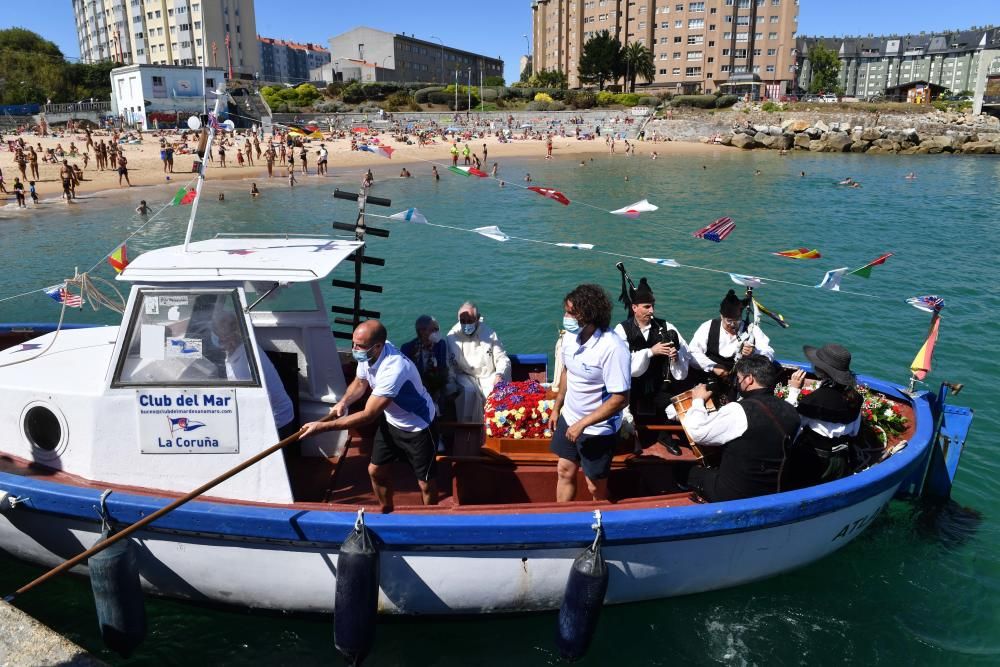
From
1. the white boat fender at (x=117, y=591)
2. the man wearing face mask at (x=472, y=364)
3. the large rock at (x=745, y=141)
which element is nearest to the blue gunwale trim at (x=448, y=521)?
the white boat fender at (x=117, y=591)

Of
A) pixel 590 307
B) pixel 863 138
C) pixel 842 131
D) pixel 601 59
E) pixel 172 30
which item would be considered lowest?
pixel 590 307

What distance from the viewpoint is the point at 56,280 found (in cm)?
1967

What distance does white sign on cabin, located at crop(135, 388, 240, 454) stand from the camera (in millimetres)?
5039

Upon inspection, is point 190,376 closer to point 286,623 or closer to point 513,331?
point 286,623

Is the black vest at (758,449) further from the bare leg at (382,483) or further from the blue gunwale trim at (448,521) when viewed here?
the bare leg at (382,483)

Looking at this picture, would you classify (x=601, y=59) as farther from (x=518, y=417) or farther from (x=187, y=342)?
(x=187, y=342)

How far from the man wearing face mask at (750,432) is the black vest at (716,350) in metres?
1.79

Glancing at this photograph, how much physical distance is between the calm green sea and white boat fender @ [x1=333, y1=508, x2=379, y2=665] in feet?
1.93

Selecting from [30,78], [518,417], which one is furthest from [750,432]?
[30,78]

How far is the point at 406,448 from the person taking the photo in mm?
5133

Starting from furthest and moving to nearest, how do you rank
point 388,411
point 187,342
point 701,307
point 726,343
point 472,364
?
point 701,307 < point 472,364 < point 726,343 < point 187,342 < point 388,411

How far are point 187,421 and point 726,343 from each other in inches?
200

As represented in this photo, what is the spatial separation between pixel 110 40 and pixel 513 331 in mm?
124794

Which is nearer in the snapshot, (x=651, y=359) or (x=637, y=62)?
(x=651, y=359)
